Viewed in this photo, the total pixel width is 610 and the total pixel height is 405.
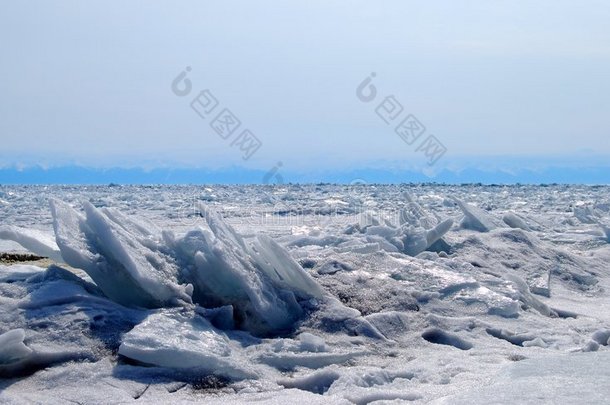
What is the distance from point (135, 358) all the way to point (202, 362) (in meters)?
0.29

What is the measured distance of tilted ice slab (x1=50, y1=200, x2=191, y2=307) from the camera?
11.8 feet

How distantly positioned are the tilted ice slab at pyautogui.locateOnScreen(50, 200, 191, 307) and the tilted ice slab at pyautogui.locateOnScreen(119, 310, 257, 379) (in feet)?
0.99

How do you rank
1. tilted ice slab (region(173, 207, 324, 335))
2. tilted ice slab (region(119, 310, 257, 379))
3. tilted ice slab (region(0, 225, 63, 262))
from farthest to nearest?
tilted ice slab (region(0, 225, 63, 262)), tilted ice slab (region(173, 207, 324, 335)), tilted ice slab (region(119, 310, 257, 379))

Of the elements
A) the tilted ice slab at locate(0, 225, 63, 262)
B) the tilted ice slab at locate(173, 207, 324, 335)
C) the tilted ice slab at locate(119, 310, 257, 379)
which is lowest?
the tilted ice slab at locate(119, 310, 257, 379)

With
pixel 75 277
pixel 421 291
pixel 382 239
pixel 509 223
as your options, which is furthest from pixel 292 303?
pixel 509 223

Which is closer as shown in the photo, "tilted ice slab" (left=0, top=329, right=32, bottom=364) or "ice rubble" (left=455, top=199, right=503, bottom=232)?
"tilted ice slab" (left=0, top=329, right=32, bottom=364)

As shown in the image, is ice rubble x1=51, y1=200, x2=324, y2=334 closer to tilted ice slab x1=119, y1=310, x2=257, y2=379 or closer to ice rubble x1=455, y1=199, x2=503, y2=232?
tilted ice slab x1=119, y1=310, x2=257, y2=379

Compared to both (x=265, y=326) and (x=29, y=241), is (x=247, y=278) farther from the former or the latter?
(x=29, y=241)

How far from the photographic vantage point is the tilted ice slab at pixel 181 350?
9.98 ft

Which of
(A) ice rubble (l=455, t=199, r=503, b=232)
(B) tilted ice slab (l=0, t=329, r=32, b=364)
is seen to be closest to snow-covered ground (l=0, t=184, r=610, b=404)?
(B) tilted ice slab (l=0, t=329, r=32, b=364)

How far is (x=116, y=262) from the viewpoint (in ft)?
12.0

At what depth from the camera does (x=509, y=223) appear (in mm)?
9211

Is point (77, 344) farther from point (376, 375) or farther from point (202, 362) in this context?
point (376, 375)

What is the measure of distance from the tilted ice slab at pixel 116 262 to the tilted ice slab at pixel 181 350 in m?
0.30
